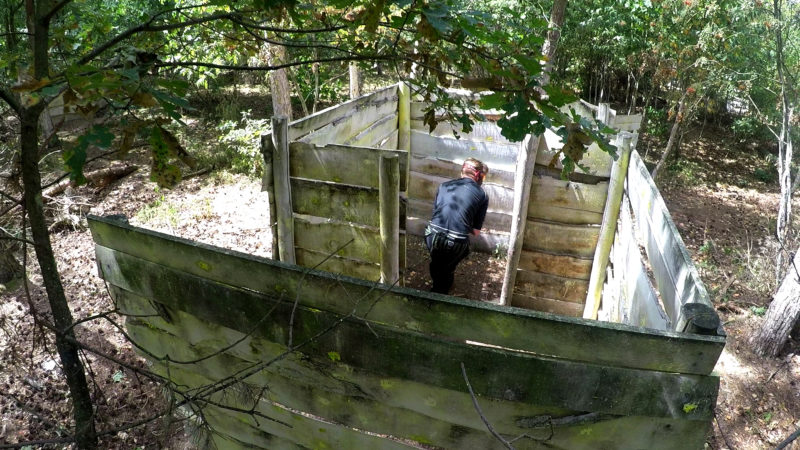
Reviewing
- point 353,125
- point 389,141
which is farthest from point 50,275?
point 389,141

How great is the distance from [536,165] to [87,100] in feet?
14.0

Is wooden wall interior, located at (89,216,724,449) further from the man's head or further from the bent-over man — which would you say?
the man's head

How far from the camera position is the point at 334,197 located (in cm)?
409

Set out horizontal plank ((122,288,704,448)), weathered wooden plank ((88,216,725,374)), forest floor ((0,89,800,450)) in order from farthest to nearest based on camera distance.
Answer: forest floor ((0,89,800,450)), horizontal plank ((122,288,704,448)), weathered wooden plank ((88,216,725,374))

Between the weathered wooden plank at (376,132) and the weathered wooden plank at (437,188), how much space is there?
74 cm

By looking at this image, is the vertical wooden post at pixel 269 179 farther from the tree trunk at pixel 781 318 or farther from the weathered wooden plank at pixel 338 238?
the tree trunk at pixel 781 318

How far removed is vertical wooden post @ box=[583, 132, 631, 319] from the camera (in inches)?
160

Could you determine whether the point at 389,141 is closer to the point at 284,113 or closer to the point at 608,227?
the point at 608,227

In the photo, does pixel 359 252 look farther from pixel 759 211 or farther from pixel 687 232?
pixel 759 211

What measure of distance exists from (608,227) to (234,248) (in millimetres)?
4417

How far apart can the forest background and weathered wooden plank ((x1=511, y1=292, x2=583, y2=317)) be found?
161 cm

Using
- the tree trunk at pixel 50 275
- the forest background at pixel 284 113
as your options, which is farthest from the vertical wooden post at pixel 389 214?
the tree trunk at pixel 50 275

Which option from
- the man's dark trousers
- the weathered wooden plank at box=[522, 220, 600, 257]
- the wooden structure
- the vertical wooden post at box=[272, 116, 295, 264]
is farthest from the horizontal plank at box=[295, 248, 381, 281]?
the wooden structure

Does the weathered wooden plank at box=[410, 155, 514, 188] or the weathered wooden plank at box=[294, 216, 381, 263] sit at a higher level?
the weathered wooden plank at box=[410, 155, 514, 188]
